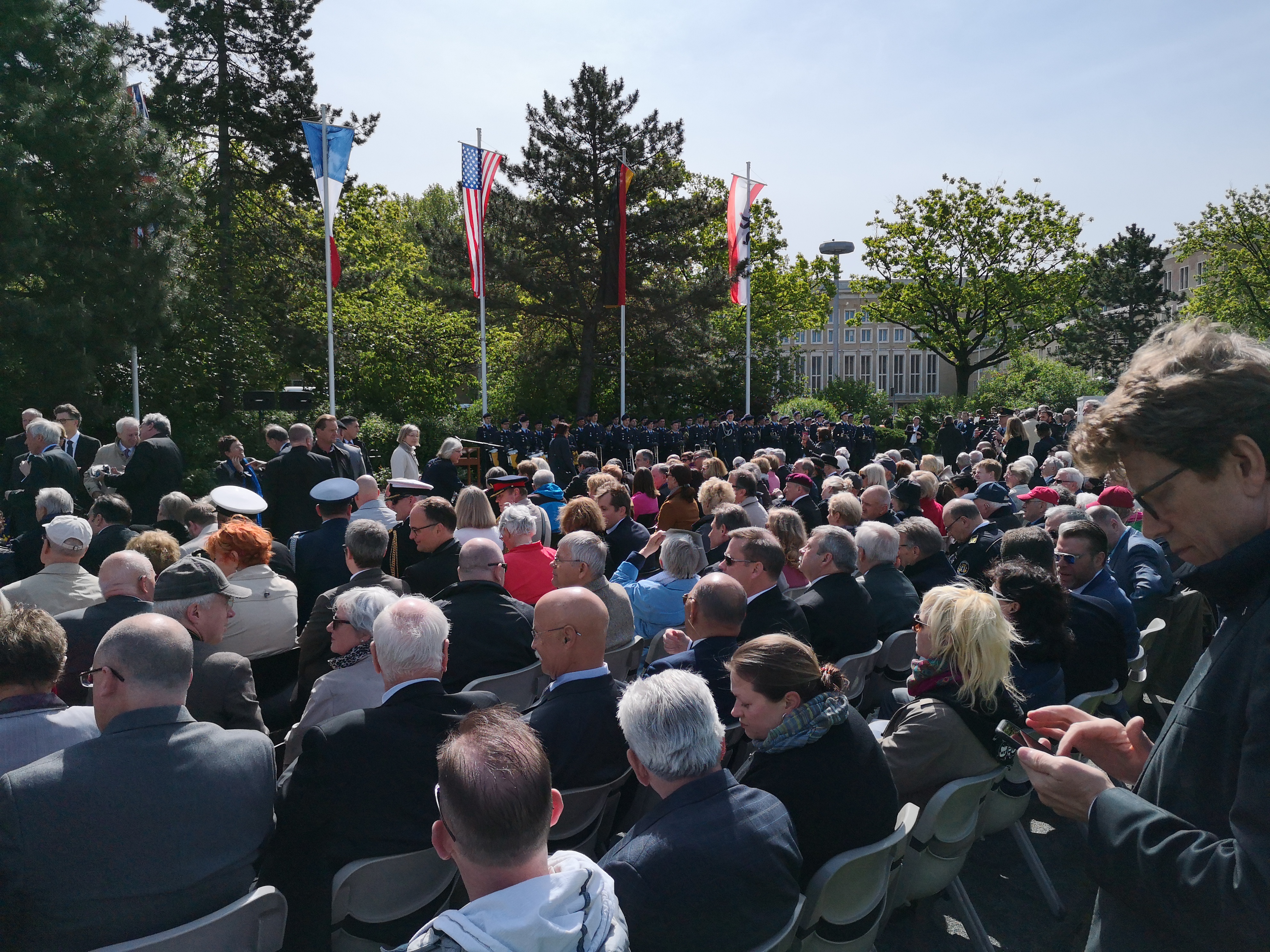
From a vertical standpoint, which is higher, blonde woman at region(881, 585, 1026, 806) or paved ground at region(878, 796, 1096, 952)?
blonde woman at region(881, 585, 1026, 806)

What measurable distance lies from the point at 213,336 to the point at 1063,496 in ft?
66.0

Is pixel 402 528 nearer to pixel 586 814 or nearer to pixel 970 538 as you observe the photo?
pixel 586 814

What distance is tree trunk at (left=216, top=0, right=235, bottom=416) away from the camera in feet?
Result: 71.4

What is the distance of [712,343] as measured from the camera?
3266cm

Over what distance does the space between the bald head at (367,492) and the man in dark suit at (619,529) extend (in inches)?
79.4

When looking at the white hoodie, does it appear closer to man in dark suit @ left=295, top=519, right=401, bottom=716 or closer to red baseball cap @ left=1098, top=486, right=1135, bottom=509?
man in dark suit @ left=295, top=519, right=401, bottom=716

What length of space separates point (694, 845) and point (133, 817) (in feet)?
4.66

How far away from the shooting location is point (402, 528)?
693 cm

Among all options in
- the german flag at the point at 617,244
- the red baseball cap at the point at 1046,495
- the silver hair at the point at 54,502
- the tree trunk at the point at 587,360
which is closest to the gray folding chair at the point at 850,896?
the silver hair at the point at 54,502

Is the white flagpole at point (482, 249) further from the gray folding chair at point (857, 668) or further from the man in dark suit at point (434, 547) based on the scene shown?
the gray folding chair at point (857, 668)

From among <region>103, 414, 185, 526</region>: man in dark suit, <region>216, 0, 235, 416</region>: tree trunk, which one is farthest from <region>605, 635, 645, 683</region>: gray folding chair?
<region>216, 0, 235, 416</region>: tree trunk

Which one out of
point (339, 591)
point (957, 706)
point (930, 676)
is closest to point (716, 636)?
point (930, 676)

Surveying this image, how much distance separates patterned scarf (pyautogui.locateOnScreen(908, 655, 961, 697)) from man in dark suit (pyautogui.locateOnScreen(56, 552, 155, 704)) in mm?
3245

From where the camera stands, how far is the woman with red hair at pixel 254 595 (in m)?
4.36
